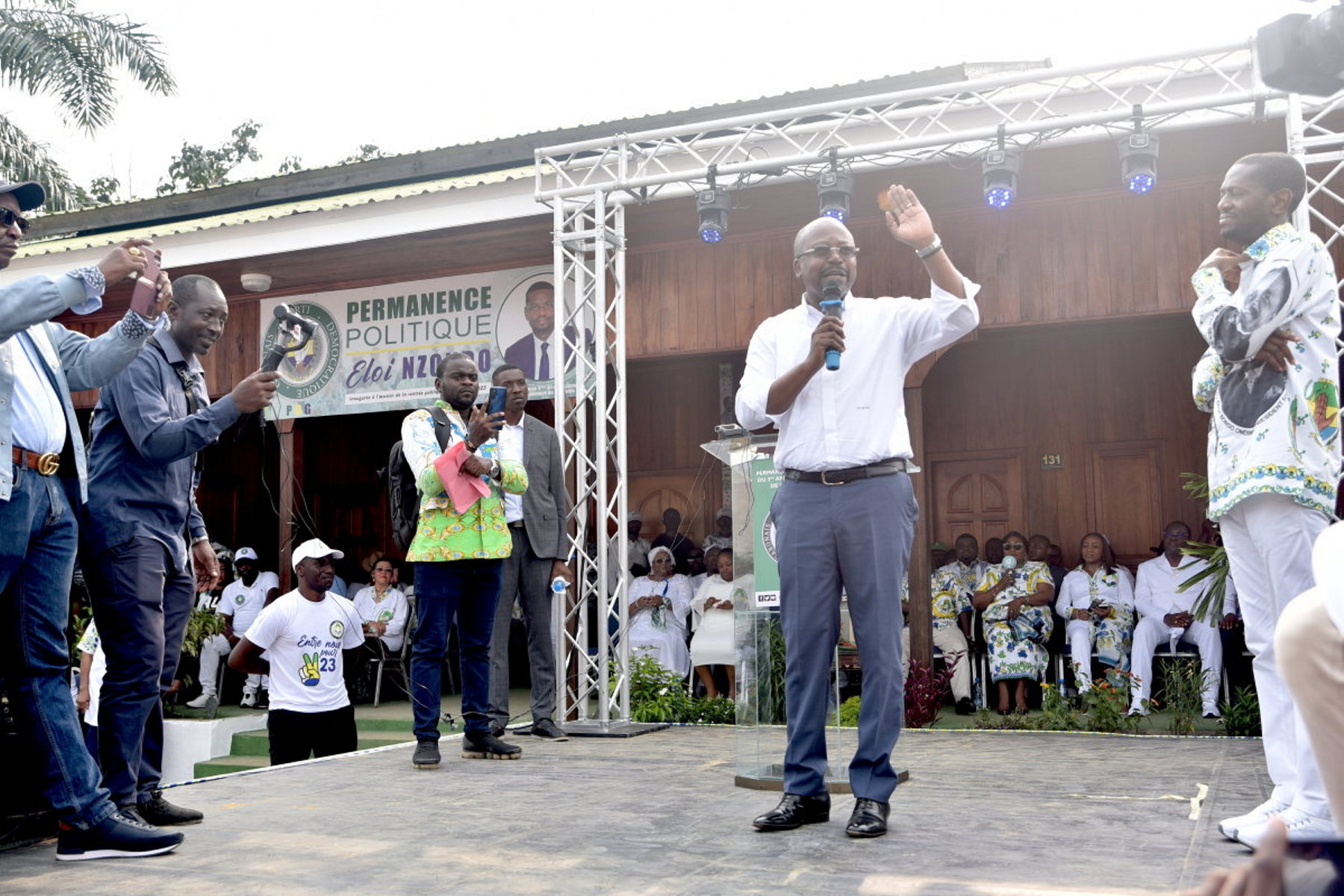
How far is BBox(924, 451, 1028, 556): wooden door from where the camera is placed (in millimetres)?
11836

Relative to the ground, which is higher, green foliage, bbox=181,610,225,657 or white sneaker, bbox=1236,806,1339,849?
green foliage, bbox=181,610,225,657

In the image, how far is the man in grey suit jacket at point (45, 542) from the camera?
348 centimetres

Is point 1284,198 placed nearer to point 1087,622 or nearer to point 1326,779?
point 1326,779

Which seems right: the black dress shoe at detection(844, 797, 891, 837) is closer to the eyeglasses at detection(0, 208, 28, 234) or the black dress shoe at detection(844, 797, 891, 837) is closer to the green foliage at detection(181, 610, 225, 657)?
the eyeglasses at detection(0, 208, 28, 234)

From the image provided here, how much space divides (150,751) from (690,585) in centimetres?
720

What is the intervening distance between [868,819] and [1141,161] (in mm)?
4975

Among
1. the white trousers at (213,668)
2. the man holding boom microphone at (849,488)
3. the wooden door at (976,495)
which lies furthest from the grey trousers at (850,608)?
the white trousers at (213,668)

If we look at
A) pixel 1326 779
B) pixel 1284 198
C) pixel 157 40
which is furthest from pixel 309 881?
pixel 157 40

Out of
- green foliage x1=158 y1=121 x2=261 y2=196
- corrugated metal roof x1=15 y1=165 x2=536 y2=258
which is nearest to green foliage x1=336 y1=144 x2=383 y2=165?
green foliage x1=158 y1=121 x2=261 y2=196

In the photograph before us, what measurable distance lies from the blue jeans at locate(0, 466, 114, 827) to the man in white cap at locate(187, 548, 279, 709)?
298 inches

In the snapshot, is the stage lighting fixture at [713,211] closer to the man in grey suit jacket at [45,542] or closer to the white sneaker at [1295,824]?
the man in grey suit jacket at [45,542]

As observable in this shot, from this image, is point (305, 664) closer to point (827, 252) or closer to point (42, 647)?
point (42, 647)

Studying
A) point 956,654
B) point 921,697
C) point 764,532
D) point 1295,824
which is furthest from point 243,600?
point 1295,824

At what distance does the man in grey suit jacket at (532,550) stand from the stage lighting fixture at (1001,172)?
3.14 meters
